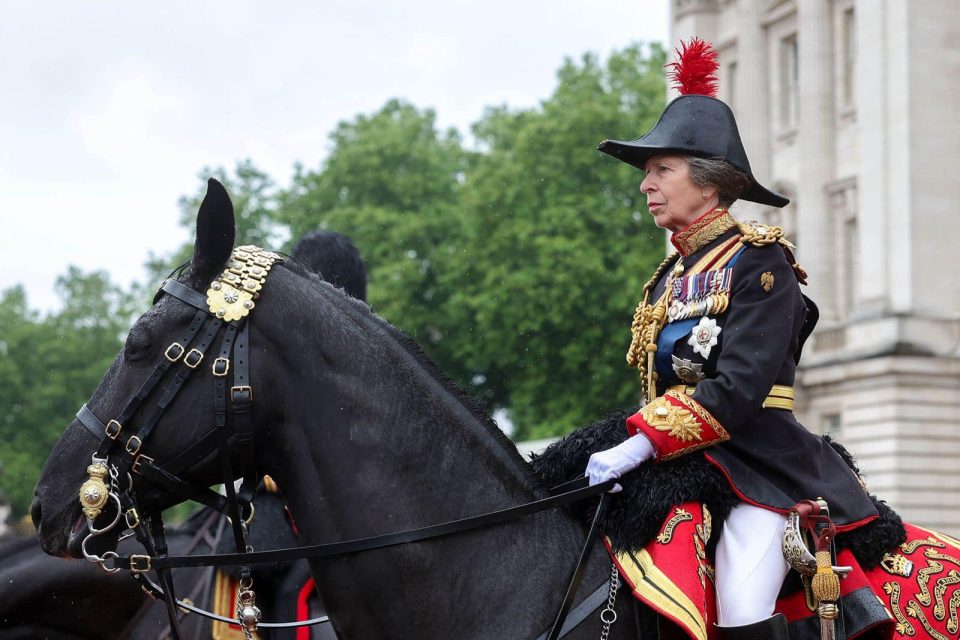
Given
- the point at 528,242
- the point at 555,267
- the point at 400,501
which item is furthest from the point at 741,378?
the point at 528,242

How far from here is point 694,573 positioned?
13.9 ft

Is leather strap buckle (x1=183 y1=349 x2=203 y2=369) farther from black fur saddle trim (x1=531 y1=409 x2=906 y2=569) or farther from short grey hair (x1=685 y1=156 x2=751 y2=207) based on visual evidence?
short grey hair (x1=685 y1=156 x2=751 y2=207)

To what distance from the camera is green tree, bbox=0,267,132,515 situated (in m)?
48.8

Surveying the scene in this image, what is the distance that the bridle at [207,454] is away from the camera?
4074 mm

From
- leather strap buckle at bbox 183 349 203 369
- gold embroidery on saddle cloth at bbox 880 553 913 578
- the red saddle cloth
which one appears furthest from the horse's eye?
gold embroidery on saddle cloth at bbox 880 553 913 578

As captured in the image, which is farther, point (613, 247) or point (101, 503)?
point (613, 247)

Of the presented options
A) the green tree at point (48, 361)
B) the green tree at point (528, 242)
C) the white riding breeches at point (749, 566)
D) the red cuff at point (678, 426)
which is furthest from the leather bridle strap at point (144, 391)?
the green tree at point (48, 361)

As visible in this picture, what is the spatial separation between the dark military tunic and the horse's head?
1326mm

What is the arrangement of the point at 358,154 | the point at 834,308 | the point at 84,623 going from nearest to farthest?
the point at 84,623 < the point at 834,308 < the point at 358,154

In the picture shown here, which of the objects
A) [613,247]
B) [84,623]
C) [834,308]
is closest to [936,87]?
[834,308]

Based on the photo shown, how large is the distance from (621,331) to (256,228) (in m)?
12.1

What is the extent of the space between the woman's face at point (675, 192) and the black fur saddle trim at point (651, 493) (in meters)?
0.69

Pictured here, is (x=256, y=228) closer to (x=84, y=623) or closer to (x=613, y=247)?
(x=613, y=247)

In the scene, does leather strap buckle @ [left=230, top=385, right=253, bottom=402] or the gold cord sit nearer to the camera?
leather strap buckle @ [left=230, top=385, right=253, bottom=402]
